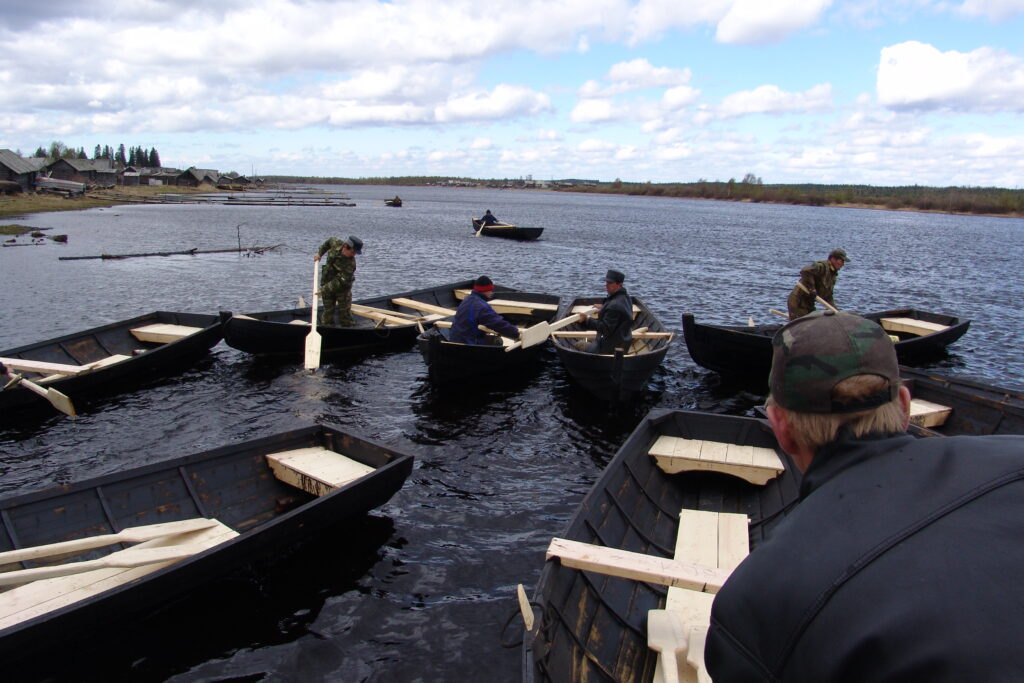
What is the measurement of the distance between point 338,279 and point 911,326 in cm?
1573

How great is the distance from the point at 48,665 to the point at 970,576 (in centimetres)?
694

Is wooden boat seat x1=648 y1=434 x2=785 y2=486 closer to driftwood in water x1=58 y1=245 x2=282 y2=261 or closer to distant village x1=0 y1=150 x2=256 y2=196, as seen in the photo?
driftwood in water x1=58 y1=245 x2=282 y2=261

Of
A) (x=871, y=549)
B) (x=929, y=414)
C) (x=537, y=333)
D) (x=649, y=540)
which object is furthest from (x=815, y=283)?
(x=871, y=549)

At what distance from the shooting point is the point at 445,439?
1198 centimetres

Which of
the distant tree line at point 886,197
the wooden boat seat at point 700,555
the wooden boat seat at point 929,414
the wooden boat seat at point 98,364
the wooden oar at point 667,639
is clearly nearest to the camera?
the wooden oar at point 667,639

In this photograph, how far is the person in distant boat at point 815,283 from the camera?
1449 cm

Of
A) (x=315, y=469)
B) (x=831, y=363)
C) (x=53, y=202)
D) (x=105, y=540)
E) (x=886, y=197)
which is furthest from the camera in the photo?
(x=886, y=197)

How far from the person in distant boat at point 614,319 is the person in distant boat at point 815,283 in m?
4.08

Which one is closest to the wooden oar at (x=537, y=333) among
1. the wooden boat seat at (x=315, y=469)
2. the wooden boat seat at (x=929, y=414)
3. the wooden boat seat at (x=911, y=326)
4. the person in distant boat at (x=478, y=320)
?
the person in distant boat at (x=478, y=320)

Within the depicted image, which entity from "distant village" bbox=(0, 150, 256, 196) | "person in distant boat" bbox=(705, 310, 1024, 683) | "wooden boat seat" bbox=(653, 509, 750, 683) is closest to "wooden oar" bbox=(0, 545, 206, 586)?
"wooden boat seat" bbox=(653, 509, 750, 683)

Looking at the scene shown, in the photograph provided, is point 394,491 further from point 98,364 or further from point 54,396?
point 98,364

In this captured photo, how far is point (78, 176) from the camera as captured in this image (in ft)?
309

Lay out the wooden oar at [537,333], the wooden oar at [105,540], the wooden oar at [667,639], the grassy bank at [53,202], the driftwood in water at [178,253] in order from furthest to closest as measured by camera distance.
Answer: the grassy bank at [53,202]
the driftwood in water at [178,253]
the wooden oar at [537,333]
the wooden oar at [105,540]
the wooden oar at [667,639]

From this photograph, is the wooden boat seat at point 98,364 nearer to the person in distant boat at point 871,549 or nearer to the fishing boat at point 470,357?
the fishing boat at point 470,357
